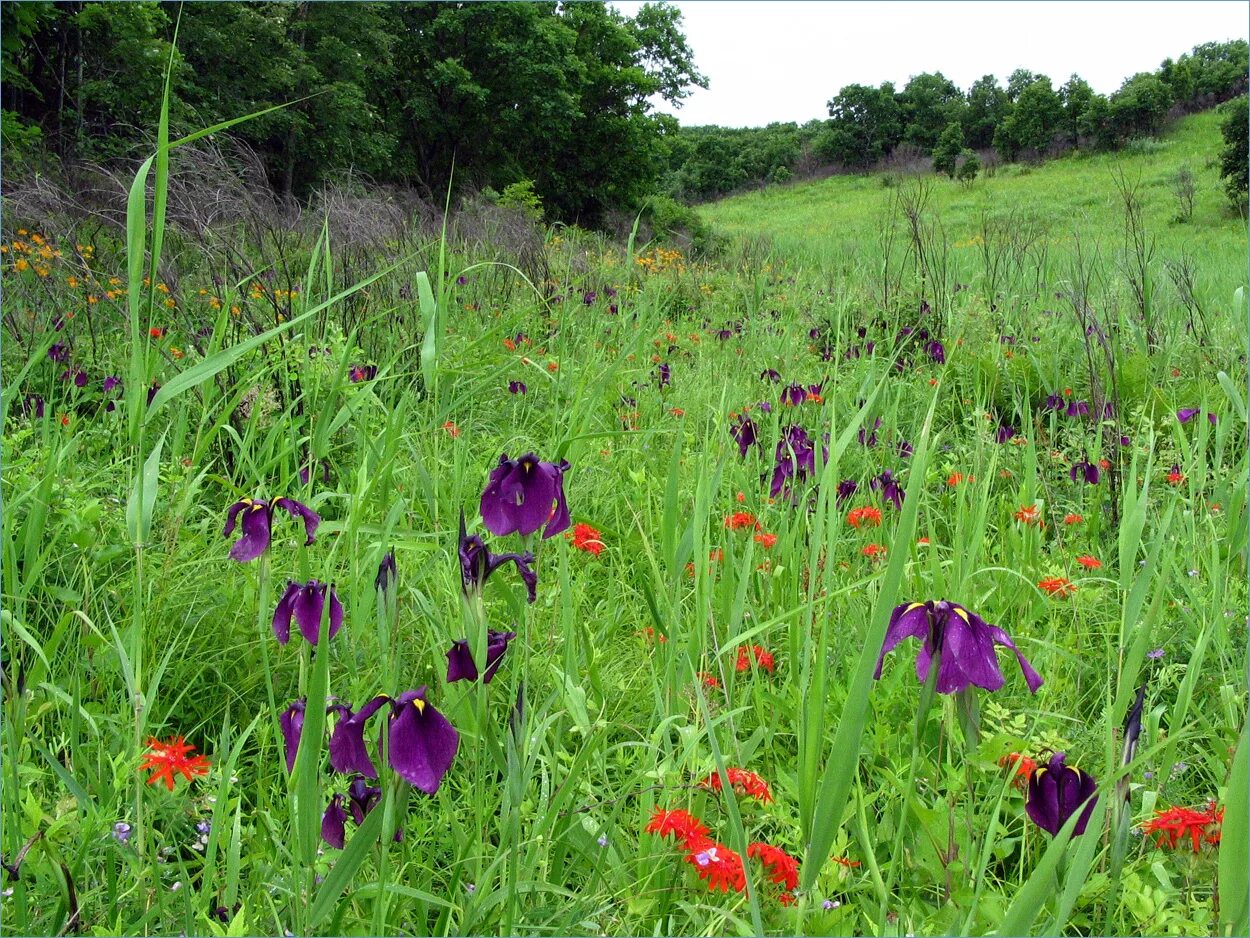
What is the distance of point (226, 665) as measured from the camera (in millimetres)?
1582

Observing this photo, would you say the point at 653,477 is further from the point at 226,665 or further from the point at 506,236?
the point at 506,236

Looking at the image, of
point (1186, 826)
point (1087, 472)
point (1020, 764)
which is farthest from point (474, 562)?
point (1087, 472)

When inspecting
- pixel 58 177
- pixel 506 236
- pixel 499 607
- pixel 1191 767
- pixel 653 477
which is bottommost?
pixel 1191 767

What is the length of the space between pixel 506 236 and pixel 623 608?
18.5 ft

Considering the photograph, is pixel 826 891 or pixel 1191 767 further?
pixel 1191 767

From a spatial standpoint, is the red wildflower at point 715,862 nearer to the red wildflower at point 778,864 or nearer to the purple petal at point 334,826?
the red wildflower at point 778,864

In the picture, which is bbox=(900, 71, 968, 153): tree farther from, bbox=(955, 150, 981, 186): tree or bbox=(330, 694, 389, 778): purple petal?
bbox=(330, 694, 389, 778): purple petal

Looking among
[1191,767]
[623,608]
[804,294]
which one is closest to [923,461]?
[1191,767]

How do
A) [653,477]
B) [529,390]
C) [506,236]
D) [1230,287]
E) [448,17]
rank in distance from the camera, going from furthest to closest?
[448,17], [506,236], [1230,287], [529,390], [653,477]

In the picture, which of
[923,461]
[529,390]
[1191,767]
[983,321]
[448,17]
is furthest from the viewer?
[448,17]

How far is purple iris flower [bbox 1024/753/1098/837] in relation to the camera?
2.73ft

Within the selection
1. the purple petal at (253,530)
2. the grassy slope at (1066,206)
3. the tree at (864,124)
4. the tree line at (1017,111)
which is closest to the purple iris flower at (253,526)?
the purple petal at (253,530)

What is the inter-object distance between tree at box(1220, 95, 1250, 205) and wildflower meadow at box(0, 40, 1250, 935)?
7605 mm

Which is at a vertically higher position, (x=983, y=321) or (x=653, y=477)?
(x=983, y=321)
